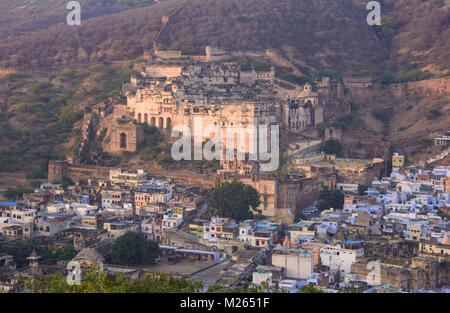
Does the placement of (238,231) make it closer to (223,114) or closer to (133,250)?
(133,250)

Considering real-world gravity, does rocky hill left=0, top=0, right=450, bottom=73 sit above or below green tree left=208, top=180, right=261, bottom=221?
above

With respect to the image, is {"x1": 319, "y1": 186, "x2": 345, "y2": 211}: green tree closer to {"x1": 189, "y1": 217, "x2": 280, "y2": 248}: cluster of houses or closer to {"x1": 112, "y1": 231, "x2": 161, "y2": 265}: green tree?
{"x1": 189, "y1": 217, "x2": 280, "y2": 248}: cluster of houses

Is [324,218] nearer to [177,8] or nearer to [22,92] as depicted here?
[22,92]

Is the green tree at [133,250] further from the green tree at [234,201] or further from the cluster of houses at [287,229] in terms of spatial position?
the green tree at [234,201]

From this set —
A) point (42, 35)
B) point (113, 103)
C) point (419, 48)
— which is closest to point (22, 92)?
point (113, 103)

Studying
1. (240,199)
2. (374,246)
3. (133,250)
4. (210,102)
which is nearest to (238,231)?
(240,199)

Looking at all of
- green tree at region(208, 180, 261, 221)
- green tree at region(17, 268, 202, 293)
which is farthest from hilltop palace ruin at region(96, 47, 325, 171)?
green tree at region(17, 268, 202, 293)
